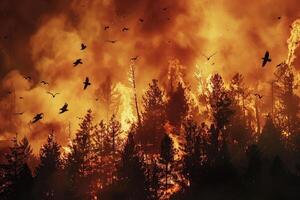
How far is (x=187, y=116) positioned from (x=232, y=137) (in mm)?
13153

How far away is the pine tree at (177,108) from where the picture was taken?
253 feet

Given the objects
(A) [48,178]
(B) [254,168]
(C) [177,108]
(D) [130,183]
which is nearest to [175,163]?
(D) [130,183]

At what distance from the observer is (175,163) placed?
57.8 m

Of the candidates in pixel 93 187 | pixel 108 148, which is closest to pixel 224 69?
pixel 108 148

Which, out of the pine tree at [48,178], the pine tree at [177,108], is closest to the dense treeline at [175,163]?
the pine tree at [177,108]

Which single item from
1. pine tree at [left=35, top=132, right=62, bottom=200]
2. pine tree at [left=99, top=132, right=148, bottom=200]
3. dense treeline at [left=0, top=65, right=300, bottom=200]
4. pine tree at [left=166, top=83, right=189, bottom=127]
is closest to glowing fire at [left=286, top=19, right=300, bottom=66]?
dense treeline at [left=0, top=65, right=300, bottom=200]

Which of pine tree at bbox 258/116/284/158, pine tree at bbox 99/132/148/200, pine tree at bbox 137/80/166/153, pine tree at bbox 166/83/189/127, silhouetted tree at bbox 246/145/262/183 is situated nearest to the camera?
silhouetted tree at bbox 246/145/262/183

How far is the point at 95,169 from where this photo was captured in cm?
6222

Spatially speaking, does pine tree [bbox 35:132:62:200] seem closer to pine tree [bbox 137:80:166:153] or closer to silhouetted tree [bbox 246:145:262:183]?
pine tree [bbox 137:80:166:153]

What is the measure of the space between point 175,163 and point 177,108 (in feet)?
73.8

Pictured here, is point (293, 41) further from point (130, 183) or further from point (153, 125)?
point (130, 183)

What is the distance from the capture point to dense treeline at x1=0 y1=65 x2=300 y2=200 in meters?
49.5

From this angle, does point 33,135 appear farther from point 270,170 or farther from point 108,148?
point 270,170

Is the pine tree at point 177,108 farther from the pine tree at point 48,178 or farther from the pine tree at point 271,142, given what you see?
the pine tree at point 48,178
